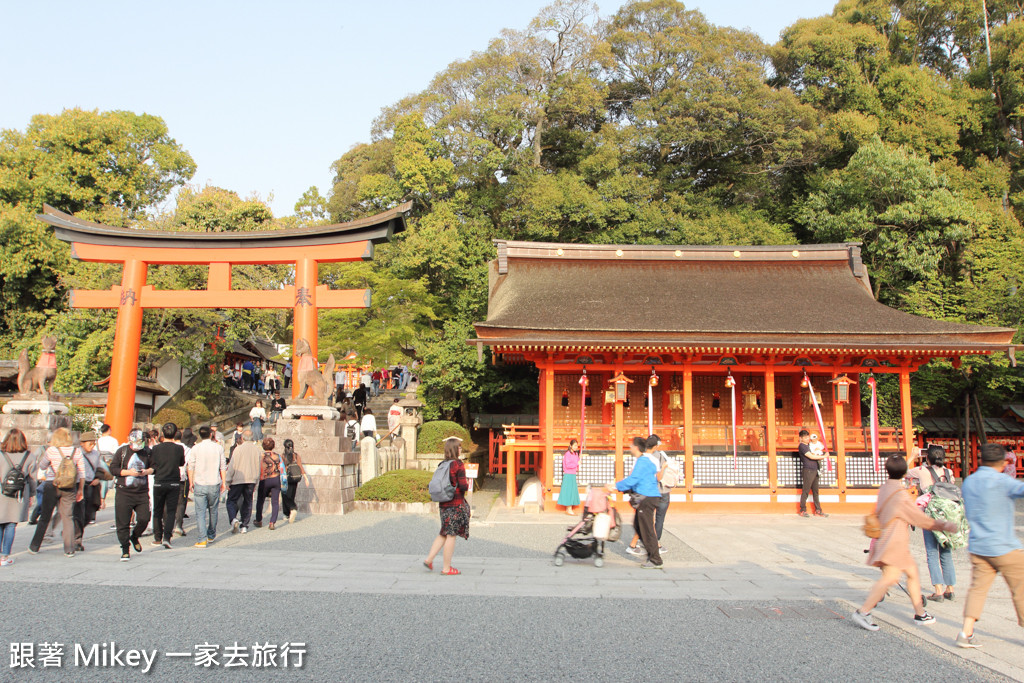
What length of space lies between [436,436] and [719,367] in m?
8.61

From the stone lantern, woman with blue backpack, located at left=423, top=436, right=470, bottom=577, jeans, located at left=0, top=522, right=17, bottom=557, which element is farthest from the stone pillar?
woman with blue backpack, located at left=423, top=436, right=470, bottom=577

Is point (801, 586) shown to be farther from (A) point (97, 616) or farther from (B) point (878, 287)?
(B) point (878, 287)

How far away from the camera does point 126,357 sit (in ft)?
60.1

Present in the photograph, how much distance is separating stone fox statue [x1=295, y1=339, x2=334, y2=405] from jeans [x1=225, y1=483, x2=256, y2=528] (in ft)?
9.34

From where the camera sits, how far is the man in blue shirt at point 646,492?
28.2 feet

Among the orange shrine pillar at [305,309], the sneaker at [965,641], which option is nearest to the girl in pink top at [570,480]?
the orange shrine pillar at [305,309]

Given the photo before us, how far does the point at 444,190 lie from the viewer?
87.1 ft

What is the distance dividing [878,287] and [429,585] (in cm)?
2335

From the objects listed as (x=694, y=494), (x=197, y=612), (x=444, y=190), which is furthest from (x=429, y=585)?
(x=444, y=190)

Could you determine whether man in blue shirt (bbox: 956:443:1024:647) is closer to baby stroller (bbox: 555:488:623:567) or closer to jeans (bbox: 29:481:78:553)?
baby stroller (bbox: 555:488:623:567)

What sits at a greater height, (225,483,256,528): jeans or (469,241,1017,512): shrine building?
(469,241,1017,512): shrine building

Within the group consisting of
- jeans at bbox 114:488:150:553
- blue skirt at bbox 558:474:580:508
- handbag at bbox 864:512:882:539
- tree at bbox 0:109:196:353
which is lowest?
blue skirt at bbox 558:474:580:508

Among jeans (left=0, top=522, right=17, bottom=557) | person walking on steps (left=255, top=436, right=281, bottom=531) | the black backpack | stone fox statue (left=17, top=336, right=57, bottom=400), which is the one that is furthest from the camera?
stone fox statue (left=17, top=336, right=57, bottom=400)

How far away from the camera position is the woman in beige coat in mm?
5750
